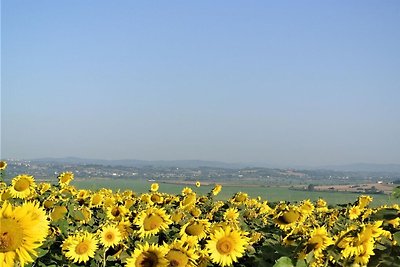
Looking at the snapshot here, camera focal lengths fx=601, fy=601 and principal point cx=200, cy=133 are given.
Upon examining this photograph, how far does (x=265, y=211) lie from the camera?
26.6 ft

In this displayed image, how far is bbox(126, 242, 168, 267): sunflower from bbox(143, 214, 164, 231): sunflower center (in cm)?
154

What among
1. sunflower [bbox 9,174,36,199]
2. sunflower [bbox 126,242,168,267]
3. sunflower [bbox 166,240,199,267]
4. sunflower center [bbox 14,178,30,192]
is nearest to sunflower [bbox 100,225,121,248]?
sunflower [bbox 126,242,168,267]

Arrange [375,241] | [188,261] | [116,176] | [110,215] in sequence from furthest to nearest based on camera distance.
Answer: [116,176], [110,215], [188,261], [375,241]

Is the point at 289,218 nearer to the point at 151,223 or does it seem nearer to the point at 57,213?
the point at 151,223

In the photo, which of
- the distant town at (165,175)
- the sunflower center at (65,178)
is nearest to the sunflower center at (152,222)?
the distant town at (165,175)

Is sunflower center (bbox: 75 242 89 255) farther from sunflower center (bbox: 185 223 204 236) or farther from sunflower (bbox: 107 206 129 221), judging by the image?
sunflower (bbox: 107 206 129 221)

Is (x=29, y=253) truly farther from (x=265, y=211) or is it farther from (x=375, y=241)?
(x=265, y=211)

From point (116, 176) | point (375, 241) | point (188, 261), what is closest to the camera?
point (375, 241)

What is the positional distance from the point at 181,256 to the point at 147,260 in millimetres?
399

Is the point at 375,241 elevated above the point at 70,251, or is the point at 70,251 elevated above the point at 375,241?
the point at 375,241

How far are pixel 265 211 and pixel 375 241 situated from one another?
5028mm

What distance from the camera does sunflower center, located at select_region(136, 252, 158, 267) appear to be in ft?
11.9

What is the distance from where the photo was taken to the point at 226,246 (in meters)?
3.83

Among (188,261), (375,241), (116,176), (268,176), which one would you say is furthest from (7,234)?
(268,176)
